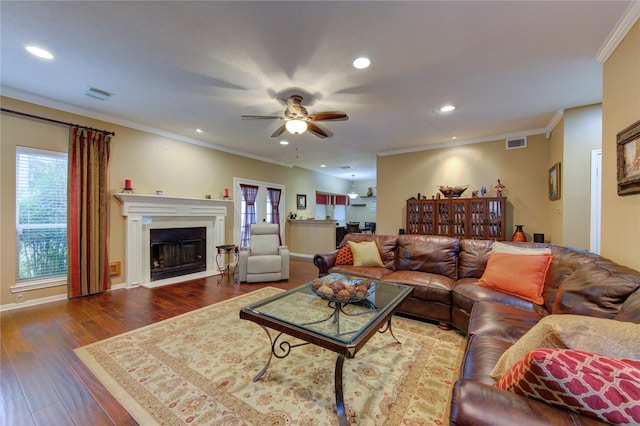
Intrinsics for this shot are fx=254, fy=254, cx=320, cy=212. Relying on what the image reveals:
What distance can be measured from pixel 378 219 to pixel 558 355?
17.1 ft

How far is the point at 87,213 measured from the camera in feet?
11.7

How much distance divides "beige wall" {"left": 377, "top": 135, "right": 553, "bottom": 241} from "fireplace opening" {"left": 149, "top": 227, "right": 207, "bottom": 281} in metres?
3.88

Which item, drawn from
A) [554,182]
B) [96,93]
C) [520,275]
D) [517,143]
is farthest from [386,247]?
[96,93]

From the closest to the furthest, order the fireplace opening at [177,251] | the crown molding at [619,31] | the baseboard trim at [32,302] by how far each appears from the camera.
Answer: the crown molding at [619,31] → the baseboard trim at [32,302] → the fireplace opening at [177,251]

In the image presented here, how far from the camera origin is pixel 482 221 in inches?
176

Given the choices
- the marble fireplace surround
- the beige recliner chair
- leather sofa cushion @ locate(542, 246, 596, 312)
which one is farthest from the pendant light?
leather sofa cushion @ locate(542, 246, 596, 312)

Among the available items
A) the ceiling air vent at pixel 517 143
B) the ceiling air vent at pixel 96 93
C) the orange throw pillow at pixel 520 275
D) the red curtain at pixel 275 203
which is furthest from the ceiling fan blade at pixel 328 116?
the red curtain at pixel 275 203

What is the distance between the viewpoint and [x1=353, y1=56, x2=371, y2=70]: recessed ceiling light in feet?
7.70

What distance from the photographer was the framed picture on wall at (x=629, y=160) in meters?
1.78

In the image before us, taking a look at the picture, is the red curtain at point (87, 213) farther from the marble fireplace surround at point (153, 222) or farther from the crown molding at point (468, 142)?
the crown molding at point (468, 142)

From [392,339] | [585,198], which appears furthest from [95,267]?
[585,198]

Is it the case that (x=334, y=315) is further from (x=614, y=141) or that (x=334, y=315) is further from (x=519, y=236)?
(x=519, y=236)

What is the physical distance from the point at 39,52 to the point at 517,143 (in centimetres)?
637

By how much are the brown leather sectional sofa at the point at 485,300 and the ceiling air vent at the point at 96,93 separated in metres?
3.34
